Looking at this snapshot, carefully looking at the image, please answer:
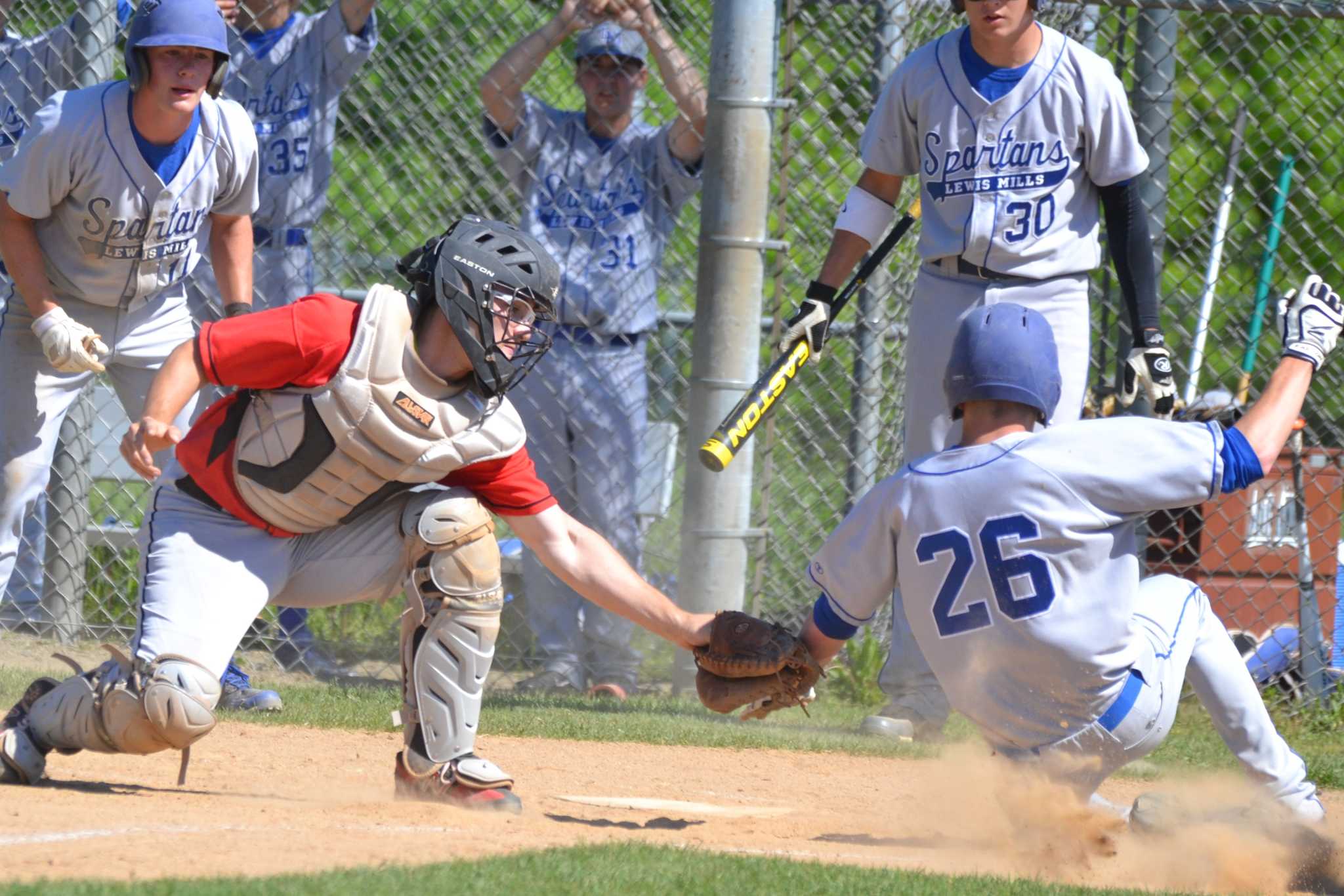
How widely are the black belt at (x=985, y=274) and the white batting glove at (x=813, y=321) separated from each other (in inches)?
15.7

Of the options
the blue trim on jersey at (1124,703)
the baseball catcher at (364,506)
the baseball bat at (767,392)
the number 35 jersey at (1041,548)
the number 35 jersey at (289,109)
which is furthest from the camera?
the number 35 jersey at (289,109)

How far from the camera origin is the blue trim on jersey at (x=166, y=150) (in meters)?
4.55

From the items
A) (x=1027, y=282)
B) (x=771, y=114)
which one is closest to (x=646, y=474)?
(x=771, y=114)

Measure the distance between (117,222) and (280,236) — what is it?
4.13 feet

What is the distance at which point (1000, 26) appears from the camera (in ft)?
13.7

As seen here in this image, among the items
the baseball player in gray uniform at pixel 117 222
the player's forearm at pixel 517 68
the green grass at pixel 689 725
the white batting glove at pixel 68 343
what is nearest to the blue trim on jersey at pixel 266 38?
the player's forearm at pixel 517 68

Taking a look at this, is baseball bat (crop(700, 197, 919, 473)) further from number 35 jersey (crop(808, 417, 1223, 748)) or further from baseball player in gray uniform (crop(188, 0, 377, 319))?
baseball player in gray uniform (crop(188, 0, 377, 319))

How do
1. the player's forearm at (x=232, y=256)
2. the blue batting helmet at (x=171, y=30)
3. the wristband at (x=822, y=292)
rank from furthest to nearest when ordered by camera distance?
the player's forearm at (x=232, y=256)
the wristband at (x=822, y=292)
the blue batting helmet at (x=171, y=30)

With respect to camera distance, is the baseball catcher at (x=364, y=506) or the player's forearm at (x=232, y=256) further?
the player's forearm at (x=232, y=256)

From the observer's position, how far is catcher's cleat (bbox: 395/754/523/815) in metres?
3.42

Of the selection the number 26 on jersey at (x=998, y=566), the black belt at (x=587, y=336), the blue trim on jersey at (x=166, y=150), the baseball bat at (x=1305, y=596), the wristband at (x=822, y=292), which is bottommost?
the baseball bat at (x=1305, y=596)

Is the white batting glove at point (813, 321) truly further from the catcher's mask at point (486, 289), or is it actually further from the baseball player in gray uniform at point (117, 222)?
the baseball player in gray uniform at point (117, 222)

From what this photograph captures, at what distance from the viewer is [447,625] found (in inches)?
134

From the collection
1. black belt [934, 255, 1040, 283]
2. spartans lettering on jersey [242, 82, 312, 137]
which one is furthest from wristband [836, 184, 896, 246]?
spartans lettering on jersey [242, 82, 312, 137]
